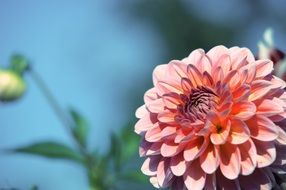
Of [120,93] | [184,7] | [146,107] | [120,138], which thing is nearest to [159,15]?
[184,7]

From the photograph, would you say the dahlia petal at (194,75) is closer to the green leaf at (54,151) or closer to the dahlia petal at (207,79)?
the dahlia petal at (207,79)

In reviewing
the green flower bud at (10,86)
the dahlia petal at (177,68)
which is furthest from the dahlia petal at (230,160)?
the green flower bud at (10,86)

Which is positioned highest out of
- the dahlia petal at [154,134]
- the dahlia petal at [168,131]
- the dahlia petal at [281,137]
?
the dahlia petal at [154,134]

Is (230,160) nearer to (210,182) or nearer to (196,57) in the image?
(210,182)

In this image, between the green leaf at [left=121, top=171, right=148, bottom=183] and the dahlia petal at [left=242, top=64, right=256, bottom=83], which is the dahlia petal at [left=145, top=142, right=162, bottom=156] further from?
the green leaf at [left=121, top=171, right=148, bottom=183]

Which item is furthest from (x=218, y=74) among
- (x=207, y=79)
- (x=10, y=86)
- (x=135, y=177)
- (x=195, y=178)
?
(x=10, y=86)
